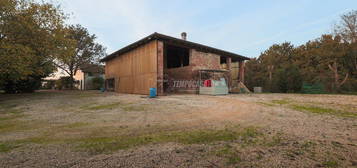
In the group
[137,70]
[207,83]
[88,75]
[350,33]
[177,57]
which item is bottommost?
[207,83]

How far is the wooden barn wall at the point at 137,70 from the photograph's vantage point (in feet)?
37.6

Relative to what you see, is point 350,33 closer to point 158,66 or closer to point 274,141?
point 158,66

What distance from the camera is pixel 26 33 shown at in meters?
8.85

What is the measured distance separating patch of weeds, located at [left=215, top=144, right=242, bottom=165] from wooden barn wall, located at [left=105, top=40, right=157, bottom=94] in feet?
30.1

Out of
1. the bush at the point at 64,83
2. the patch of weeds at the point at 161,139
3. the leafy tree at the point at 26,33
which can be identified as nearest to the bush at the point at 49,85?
the bush at the point at 64,83

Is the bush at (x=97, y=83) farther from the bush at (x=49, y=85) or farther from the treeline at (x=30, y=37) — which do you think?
the treeline at (x=30, y=37)

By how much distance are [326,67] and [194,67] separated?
22.1 metres

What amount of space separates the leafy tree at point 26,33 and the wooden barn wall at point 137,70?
232 inches

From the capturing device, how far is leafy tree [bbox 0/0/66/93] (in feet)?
26.0

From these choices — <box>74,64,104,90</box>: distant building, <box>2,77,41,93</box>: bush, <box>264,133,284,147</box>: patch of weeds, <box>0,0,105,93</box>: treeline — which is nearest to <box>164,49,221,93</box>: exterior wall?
<box>0,0,105,93</box>: treeline

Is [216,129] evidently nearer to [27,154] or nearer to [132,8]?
[27,154]

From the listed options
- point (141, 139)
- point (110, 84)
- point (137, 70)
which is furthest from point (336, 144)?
point (110, 84)

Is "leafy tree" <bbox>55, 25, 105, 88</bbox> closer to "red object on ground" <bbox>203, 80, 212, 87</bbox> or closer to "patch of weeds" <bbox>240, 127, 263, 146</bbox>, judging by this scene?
"red object on ground" <bbox>203, 80, 212, 87</bbox>

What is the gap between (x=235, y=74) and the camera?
1858 centimetres
